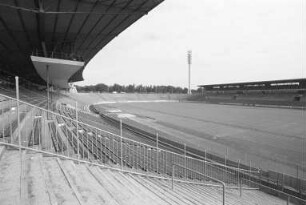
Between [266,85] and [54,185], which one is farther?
[266,85]

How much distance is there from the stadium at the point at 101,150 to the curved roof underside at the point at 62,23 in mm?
61

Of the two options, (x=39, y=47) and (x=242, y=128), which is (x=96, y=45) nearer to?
(x=39, y=47)

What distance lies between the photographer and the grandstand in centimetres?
5472

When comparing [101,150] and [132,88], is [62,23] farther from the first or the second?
[132,88]

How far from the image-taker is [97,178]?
193 inches

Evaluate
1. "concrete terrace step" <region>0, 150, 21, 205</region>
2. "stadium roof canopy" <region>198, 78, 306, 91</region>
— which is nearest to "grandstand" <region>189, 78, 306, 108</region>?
"stadium roof canopy" <region>198, 78, 306, 91</region>

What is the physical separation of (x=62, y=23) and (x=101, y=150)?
37.3ft

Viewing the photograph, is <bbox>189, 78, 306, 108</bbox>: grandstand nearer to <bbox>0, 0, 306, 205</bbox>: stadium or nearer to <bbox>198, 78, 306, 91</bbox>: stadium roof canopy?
<bbox>198, 78, 306, 91</bbox>: stadium roof canopy

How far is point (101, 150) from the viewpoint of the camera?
323 inches

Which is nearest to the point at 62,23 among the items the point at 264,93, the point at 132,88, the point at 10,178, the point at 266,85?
the point at 10,178

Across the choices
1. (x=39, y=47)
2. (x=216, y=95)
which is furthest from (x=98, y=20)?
(x=216, y=95)

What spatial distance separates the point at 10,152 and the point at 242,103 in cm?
6266

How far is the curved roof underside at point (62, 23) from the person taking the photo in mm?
12852

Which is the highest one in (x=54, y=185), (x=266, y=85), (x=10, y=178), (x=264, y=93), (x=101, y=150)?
(x=266, y=85)
